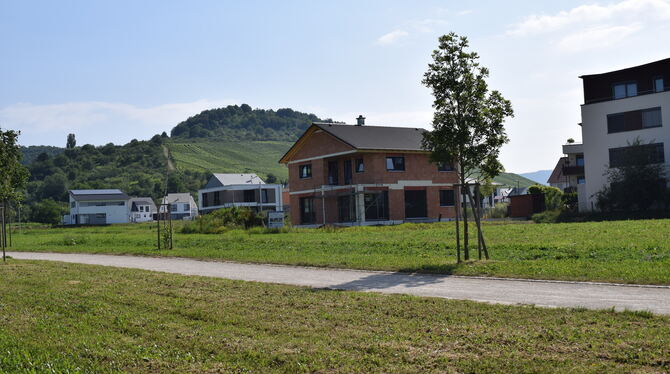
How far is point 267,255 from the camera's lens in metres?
22.5

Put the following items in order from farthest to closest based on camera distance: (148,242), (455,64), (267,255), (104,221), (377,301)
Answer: (104,221) → (148,242) → (267,255) → (455,64) → (377,301)

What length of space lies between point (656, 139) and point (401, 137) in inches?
716

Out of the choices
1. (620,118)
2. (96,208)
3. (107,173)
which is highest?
(107,173)

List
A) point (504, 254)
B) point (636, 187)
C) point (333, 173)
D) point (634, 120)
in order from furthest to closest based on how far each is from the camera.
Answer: point (333, 173)
point (634, 120)
point (636, 187)
point (504, 254)

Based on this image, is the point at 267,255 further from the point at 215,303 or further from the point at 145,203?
the point at 145,203

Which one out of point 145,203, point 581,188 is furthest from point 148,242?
point 145,203

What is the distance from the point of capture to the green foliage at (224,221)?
4147cm

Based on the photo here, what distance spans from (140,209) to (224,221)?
102763 millimetres

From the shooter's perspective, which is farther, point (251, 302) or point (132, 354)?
point (251, 302)

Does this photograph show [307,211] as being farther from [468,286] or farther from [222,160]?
[222,160]

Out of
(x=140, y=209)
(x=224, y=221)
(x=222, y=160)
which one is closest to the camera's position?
(x=224, y=221)

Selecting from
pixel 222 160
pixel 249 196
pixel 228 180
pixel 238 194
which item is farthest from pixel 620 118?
pixel 222 160

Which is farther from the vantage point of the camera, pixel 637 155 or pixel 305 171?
pixel 305 171

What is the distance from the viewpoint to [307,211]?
181ft
